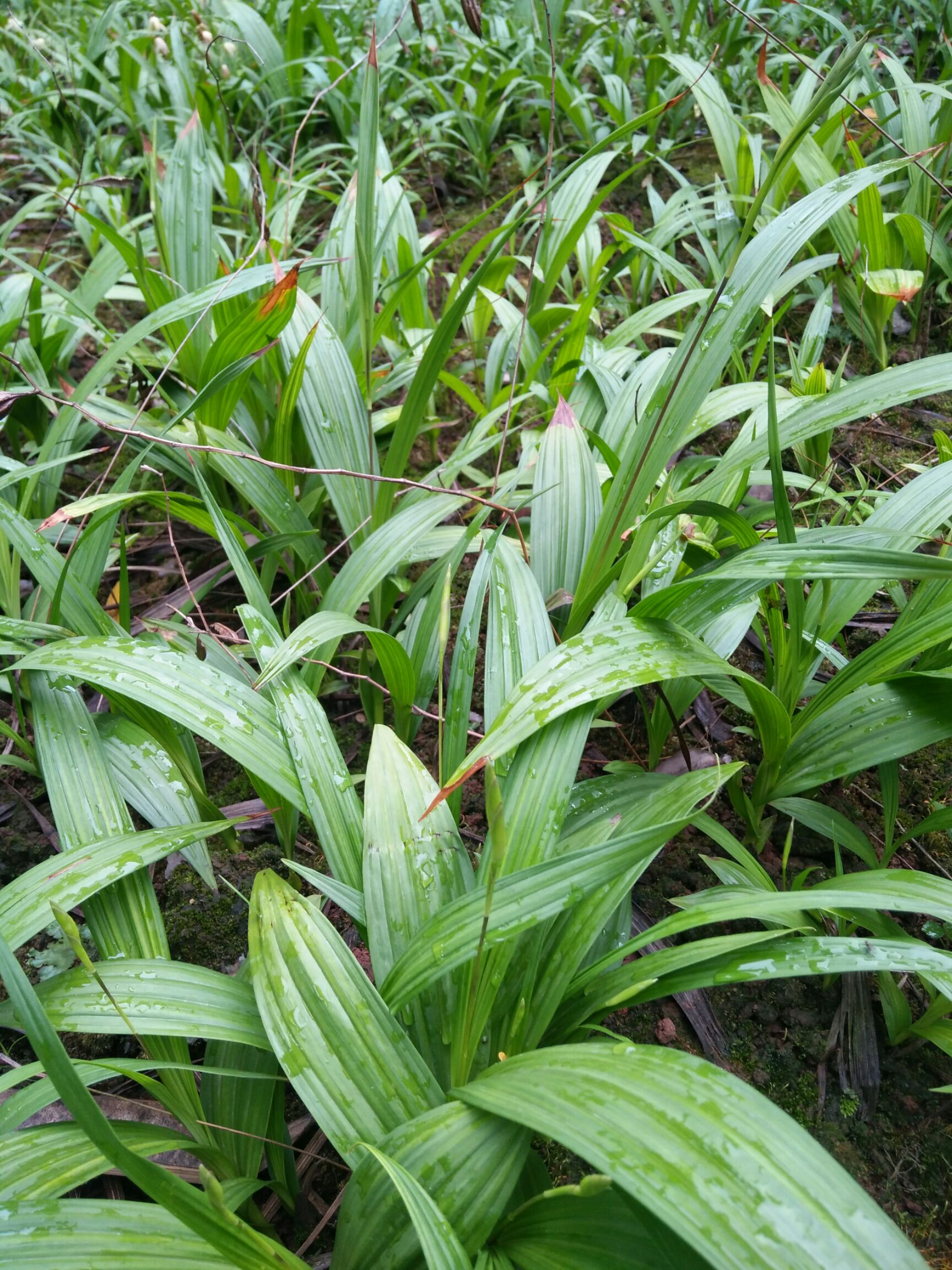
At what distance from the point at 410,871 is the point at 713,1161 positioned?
36 cm

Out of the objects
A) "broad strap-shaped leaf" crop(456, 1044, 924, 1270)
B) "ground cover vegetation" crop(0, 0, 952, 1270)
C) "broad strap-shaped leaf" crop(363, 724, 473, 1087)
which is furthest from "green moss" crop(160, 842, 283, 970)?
"broad strap-shaped leaf" crop(456, 1044, 924, 1270)

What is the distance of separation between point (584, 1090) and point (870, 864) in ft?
1.90

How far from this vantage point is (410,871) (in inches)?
29.1

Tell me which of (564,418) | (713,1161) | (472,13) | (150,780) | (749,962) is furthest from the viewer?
(564,418)

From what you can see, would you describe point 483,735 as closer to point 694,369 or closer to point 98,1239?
point 694,369

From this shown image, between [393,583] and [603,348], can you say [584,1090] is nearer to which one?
[393,583]

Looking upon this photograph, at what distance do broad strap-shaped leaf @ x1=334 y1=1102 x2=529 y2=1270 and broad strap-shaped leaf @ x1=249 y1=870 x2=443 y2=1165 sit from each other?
0.04 meters

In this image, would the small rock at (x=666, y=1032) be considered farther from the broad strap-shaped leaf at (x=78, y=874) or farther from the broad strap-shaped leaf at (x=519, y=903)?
the broad strap-shaped leaf at (x=78, y=874)

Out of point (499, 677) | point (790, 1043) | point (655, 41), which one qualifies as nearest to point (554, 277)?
point (499, 677)

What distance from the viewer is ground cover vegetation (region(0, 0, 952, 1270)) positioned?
0.55m

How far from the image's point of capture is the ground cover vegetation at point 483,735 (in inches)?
21.8

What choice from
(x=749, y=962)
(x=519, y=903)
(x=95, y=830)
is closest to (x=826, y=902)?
(x=749, y=962)

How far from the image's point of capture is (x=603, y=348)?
A: 152 cm

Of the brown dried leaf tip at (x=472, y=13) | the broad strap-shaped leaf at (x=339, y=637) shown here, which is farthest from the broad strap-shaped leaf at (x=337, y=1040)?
the brown dried leaf tip at (x=472, y=13)
